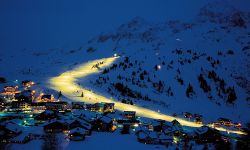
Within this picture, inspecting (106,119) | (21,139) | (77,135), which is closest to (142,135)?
(106,119)

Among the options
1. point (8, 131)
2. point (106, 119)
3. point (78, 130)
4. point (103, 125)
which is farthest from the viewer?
point (106, 119)

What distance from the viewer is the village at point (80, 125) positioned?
65812 mm

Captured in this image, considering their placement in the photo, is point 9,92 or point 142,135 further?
point 9,92

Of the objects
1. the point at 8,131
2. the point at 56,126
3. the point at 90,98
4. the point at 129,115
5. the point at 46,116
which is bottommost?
the point at 8,131

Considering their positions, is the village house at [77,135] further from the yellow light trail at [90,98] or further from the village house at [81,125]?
the yellow light trail at [90,98]

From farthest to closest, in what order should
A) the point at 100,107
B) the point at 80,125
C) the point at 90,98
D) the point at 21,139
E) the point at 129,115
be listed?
the point at 90,98 < the point at 100,107 < the point at 129,115 < the point at 80,125 < the point at 21,139

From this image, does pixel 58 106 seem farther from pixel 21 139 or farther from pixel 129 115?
pixel 21 139

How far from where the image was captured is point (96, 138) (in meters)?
66.4

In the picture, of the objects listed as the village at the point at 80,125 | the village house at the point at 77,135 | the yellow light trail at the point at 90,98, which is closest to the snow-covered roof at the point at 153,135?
the village at the point at 80,125

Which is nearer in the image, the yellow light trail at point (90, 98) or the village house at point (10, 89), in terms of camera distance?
the yellow light trail at point (90, 98)

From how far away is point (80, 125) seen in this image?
228 feet

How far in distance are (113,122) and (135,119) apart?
35.2 ft

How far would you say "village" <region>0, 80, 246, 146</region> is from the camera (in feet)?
216

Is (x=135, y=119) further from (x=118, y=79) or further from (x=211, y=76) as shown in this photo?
(x=211, y=76)
